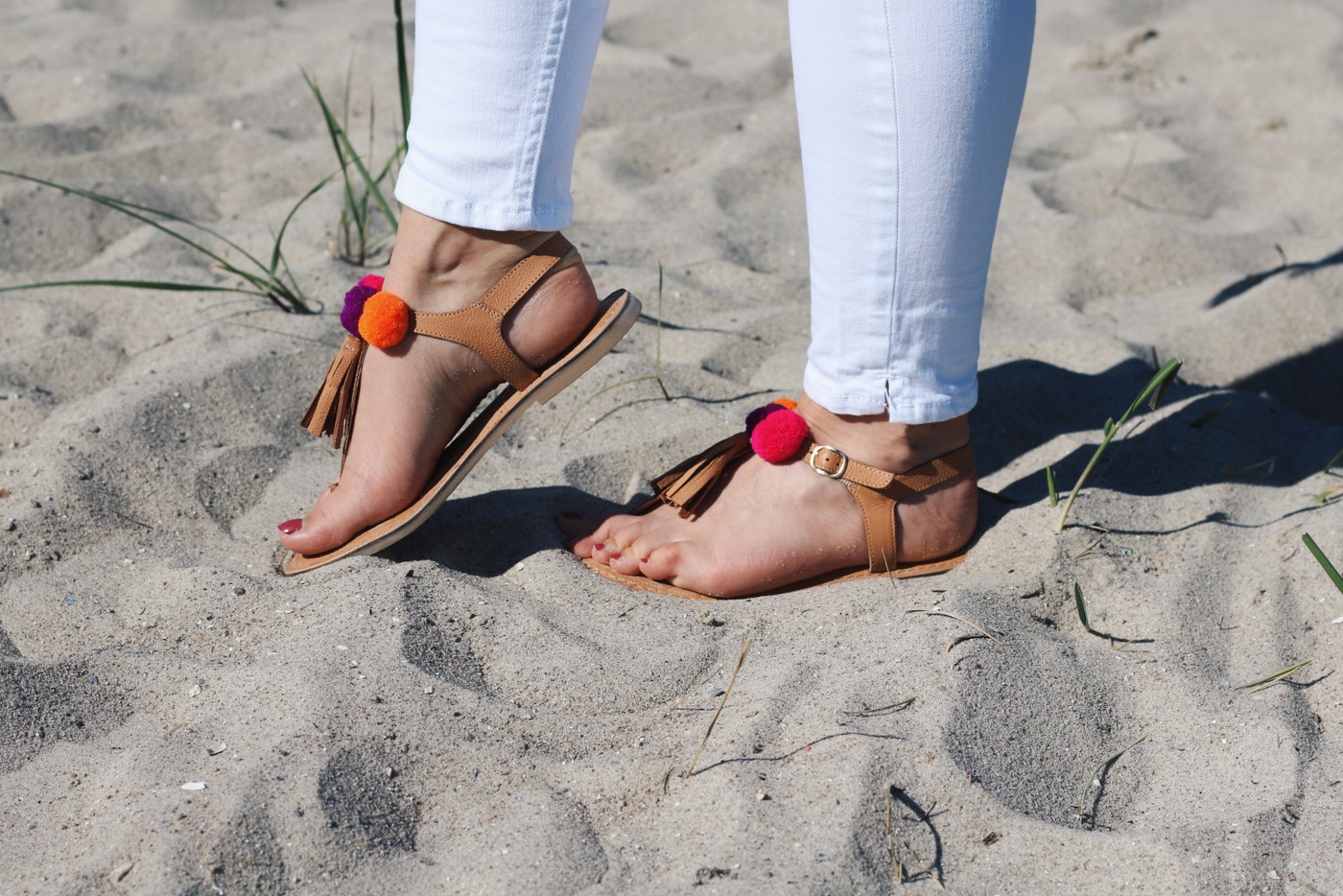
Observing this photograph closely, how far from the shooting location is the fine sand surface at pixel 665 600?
99 cm

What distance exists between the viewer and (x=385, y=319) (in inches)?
54.0

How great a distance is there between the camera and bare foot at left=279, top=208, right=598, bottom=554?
137cm

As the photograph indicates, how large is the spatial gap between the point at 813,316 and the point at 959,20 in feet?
1.16

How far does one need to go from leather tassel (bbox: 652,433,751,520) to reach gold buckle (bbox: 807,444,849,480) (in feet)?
0.32

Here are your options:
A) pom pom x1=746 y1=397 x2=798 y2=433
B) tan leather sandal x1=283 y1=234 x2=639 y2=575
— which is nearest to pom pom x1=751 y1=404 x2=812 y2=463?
pom pom x1=746 y1=397 x2=798 y2=433

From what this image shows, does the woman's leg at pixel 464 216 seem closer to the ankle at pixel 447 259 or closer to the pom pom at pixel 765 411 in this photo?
the ankle at pixel 447 259

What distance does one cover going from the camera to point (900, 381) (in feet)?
4.14

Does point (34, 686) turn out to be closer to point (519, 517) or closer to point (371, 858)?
point (371, 858)

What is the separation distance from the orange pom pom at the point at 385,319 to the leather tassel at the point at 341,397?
6 centimetres

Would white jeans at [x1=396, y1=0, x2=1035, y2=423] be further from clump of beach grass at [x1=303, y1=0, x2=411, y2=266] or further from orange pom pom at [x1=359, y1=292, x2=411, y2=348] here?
clump of beach grass at [x1=303, y1=0, x2=411, y2=266]

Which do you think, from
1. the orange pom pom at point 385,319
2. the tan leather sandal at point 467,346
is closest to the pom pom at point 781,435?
the tan leather sandal at point 467,346

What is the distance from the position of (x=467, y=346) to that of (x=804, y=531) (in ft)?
1.55

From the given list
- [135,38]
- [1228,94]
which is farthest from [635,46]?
[1228,94]

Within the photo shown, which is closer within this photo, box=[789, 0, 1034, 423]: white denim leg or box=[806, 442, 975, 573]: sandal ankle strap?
box=[789, 0, 1034, 423]: white denim leg
